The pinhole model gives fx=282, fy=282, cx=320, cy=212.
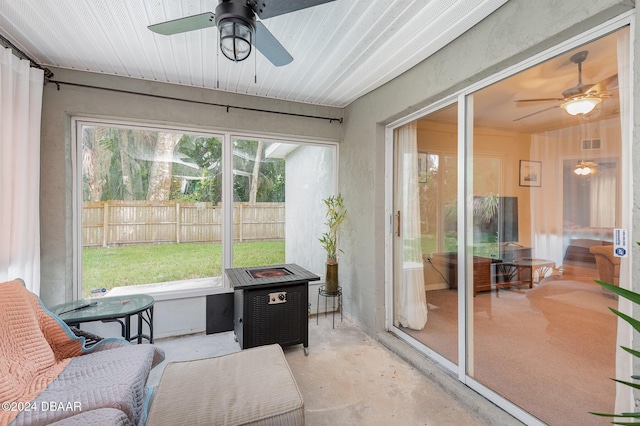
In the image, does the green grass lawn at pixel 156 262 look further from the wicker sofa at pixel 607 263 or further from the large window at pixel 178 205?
the wicker sofa at pixel 607 263

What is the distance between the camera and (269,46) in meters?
1.69

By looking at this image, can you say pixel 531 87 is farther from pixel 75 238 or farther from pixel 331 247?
pixel 75 238

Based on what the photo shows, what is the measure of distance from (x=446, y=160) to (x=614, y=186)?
1224 mm

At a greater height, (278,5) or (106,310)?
(278,5)

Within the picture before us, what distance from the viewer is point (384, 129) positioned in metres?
3.01

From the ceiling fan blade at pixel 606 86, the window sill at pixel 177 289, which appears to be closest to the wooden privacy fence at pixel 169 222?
the window sill at pixel 177 289

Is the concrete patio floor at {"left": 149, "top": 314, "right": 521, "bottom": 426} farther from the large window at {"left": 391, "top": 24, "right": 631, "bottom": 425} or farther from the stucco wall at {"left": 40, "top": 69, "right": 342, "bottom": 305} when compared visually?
the stucco wall at {"left": 40, "top": 69, "right": 342, "bottom": 305}

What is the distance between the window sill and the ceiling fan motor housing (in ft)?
8.25

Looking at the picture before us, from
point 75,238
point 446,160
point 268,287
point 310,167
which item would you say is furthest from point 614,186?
point 75,238

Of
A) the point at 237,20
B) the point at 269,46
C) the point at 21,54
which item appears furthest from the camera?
the point at 21,54

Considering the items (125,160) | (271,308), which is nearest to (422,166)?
(271,308)

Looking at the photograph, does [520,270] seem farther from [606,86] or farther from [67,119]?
[67,119]

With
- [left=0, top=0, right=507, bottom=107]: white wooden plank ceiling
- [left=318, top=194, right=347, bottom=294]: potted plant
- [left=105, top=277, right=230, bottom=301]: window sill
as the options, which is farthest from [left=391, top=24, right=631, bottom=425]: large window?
[left=105, top=277, right=230, bottom=301]: window sill

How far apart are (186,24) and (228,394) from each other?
6.26 feet
